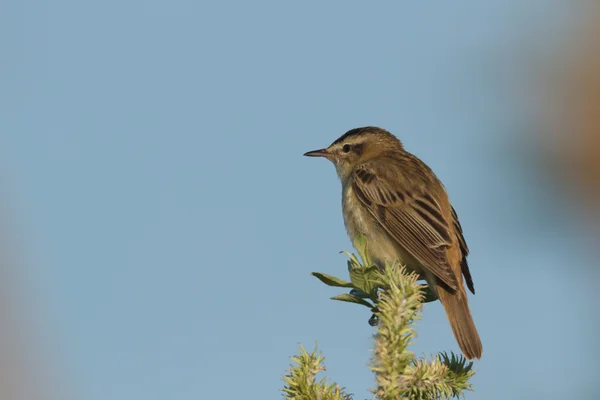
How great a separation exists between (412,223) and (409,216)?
100 millimetres

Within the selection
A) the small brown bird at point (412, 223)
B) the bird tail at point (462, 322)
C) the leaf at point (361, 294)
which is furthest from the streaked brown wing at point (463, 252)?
the leaf at point (361, 294)

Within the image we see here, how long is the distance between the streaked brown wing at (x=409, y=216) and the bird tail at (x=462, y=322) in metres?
0.12

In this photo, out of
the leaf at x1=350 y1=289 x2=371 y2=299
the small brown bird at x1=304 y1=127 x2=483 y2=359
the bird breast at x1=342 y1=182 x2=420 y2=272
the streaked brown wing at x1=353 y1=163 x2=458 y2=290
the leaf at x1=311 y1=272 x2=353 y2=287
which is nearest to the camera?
the leaf at x1=311 y1=272 x2=353 y2=287

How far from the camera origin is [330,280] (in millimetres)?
3305

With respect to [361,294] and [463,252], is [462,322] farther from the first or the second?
[361,294]

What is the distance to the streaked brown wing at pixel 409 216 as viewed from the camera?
6.07m

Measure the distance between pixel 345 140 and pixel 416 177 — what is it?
3.53 feet

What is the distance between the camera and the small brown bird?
19.1 feet

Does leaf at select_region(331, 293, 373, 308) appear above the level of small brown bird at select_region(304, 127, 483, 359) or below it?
below

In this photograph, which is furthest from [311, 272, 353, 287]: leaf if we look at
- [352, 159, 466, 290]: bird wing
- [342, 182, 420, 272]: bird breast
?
[342, 182, 420, 272]: bird breast

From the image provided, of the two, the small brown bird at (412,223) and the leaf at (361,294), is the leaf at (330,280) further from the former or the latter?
the small brown bird at (412,223)

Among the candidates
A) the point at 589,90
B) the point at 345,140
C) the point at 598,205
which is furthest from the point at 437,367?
the point at 345,140

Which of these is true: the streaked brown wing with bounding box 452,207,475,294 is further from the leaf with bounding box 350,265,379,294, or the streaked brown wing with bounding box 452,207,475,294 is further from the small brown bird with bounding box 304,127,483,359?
the leaf with bounding box 350,265,379,294

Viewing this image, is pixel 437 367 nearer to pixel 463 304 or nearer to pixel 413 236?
pixel 463 304
